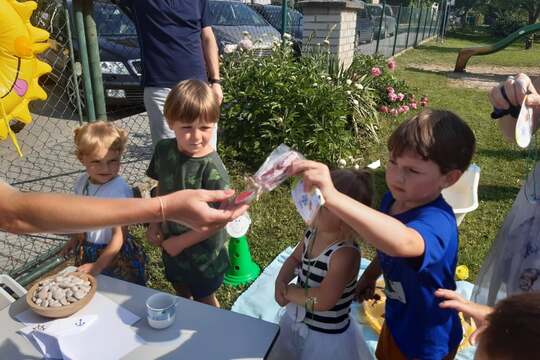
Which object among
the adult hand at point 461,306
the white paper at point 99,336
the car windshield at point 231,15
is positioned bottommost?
the white paper at point 99,336

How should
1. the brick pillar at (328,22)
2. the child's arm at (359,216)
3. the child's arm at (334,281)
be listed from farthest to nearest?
the brick pillar at (328,22), the child's arm at (334,281), the child's arm at (359,216)

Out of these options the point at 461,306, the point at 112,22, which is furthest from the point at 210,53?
the point at 112,22

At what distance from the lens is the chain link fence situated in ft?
10.5

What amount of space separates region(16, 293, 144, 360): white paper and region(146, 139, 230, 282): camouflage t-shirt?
651mm

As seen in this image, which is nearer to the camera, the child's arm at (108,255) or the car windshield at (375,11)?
the child's arm at (108,255)

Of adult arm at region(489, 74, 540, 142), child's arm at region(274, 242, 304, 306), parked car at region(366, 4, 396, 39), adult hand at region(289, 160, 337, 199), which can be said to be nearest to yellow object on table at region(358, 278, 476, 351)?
child's arm at region(274, 242, 304, 306)

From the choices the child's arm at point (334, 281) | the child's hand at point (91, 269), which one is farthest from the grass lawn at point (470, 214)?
the child's arm at point (334, 281)

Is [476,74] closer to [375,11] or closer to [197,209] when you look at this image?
[375,11]

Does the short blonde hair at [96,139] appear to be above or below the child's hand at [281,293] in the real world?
above

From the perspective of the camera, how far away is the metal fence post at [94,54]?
2.94 metres

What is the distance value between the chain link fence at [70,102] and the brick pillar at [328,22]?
278mm

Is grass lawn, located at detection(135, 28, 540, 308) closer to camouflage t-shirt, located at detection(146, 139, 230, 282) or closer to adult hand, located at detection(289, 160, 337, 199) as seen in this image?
camouflage t-shirt, located at detection(146, 139, 230, 282)

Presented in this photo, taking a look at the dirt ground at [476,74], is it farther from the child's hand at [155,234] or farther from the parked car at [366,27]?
the child's hand at [155,234]

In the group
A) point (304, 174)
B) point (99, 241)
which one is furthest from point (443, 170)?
point (99, 241)
